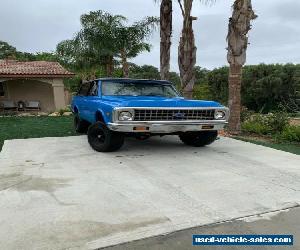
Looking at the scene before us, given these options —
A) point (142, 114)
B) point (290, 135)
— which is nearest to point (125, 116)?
point (142, 114)

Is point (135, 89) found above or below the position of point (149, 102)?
above

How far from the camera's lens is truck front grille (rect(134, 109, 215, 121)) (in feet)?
22.6

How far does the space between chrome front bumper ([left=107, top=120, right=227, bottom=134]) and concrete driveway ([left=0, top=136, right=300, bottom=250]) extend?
529 mm

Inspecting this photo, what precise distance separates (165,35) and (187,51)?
2.33m

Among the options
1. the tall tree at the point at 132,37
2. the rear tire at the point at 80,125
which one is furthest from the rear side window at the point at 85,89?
the tall tree at the point at 132,37

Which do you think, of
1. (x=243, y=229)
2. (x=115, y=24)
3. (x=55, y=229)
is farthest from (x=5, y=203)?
(x=115, y=24)

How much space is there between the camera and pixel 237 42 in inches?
407

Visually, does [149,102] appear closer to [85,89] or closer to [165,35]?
[85,89]

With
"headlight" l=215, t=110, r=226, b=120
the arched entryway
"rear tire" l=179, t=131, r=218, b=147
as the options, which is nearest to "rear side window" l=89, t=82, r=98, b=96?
"rear tire" l=179, t=131, r=218, b=147

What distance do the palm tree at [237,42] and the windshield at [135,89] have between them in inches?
102

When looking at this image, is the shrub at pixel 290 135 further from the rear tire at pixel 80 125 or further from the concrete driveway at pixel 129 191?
the rear tire at pixel 80 125

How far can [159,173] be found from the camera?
19.4 ft

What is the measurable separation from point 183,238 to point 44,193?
214cm

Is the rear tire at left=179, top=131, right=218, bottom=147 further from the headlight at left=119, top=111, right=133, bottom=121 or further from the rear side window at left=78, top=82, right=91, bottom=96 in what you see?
→ the rear side window at left=78, top=82, right=91, bottom=96
